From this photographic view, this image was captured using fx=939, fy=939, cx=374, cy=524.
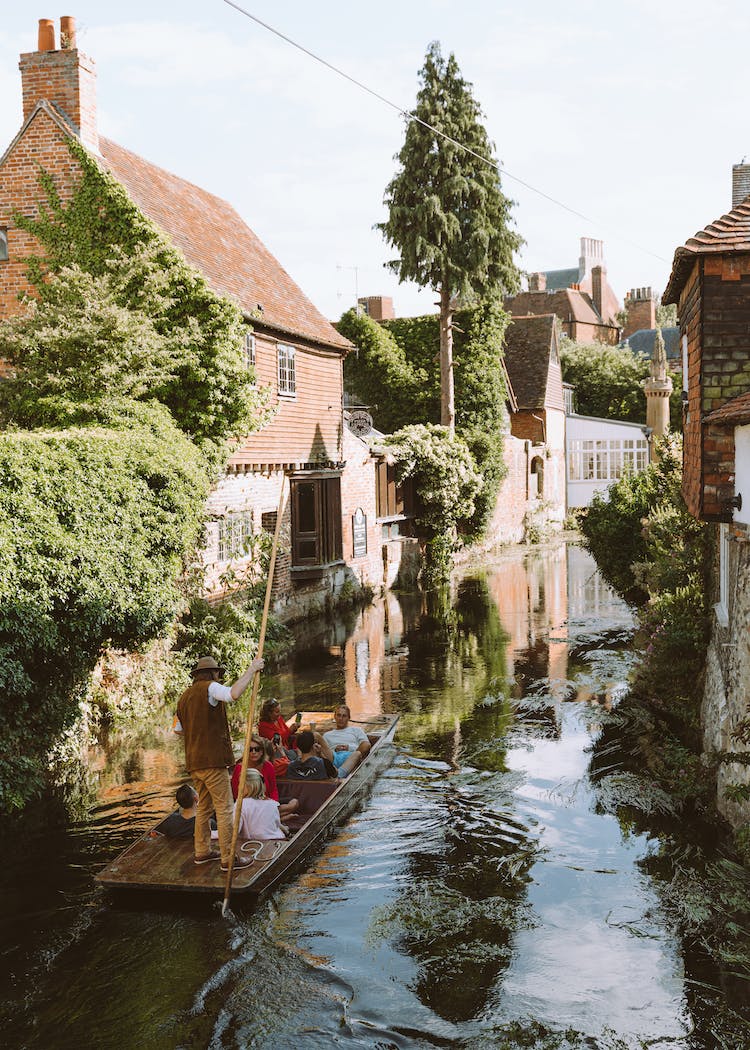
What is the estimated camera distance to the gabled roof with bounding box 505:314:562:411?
143 ft

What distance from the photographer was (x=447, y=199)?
32.3 meters

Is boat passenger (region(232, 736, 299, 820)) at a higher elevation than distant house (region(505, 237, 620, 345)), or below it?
Answer: below

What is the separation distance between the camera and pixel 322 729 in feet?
45.1

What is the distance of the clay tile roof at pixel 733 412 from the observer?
31.1 feet

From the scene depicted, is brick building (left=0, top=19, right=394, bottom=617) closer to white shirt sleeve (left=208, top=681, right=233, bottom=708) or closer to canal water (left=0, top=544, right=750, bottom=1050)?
canal water (left=0, top=544, right=750, bottom=1050)

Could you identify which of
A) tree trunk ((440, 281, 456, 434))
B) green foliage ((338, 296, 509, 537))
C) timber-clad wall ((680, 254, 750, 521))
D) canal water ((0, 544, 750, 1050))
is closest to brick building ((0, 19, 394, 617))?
tree trunk ((440, 281, 456, 434))

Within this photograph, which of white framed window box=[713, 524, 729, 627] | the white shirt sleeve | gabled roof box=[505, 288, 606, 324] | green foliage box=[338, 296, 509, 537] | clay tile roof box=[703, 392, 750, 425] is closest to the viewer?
the white shirt sleeve

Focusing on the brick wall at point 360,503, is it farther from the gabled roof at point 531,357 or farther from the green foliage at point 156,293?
the gabled roof at point 531,357

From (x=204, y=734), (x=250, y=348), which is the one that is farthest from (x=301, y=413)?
(x=204, y=734)

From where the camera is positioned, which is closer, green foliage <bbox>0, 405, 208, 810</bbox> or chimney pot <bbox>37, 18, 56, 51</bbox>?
green foliage <bbox>0, 405, 208, 810</bbox>

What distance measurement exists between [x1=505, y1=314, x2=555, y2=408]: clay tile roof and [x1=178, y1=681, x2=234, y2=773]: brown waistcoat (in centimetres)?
3575

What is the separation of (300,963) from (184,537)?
749 cm

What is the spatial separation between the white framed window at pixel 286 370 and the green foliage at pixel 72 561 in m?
8.04

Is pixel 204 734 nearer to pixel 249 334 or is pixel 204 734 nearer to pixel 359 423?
pixel 249 334
